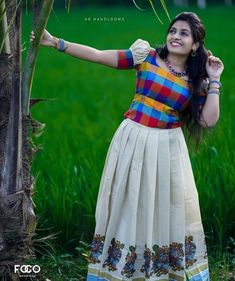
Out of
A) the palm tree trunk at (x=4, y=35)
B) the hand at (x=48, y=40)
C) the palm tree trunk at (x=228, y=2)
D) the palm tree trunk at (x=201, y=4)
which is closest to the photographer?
the palm tree trunk at (x=4, y=35)

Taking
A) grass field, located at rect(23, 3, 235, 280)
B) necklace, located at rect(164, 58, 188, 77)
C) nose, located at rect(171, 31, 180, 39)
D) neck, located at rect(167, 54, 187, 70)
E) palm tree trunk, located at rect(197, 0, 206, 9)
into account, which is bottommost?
grass field, located at rect(23, 3, 235, 280)

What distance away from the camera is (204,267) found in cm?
328

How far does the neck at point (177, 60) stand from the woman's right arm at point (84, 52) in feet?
0.67

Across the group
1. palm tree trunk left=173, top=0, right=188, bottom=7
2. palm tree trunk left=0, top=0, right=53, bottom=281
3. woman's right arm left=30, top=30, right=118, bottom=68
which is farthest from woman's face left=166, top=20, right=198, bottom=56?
palm tree trunk left=173, top=0, right=188, bottom=7

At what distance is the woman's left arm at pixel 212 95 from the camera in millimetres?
3070

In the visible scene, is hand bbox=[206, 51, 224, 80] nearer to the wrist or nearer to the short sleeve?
the short sleeve

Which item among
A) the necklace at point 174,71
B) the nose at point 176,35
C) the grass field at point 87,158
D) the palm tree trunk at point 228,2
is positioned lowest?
the grass field at point 87,158

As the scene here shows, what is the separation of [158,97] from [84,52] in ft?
1.06

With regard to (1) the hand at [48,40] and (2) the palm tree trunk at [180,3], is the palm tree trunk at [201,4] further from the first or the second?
(1) the hand at [48,40]

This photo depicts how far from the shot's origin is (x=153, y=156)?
3.06 m

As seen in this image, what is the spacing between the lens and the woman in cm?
307

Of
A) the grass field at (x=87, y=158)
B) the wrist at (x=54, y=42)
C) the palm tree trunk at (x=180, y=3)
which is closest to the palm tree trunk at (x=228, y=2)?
the palm tree trunk at (x=180, y=3)

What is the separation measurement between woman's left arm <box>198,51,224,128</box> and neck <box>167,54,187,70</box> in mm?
96

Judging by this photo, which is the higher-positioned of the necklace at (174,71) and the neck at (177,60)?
the neck at (177,60)
